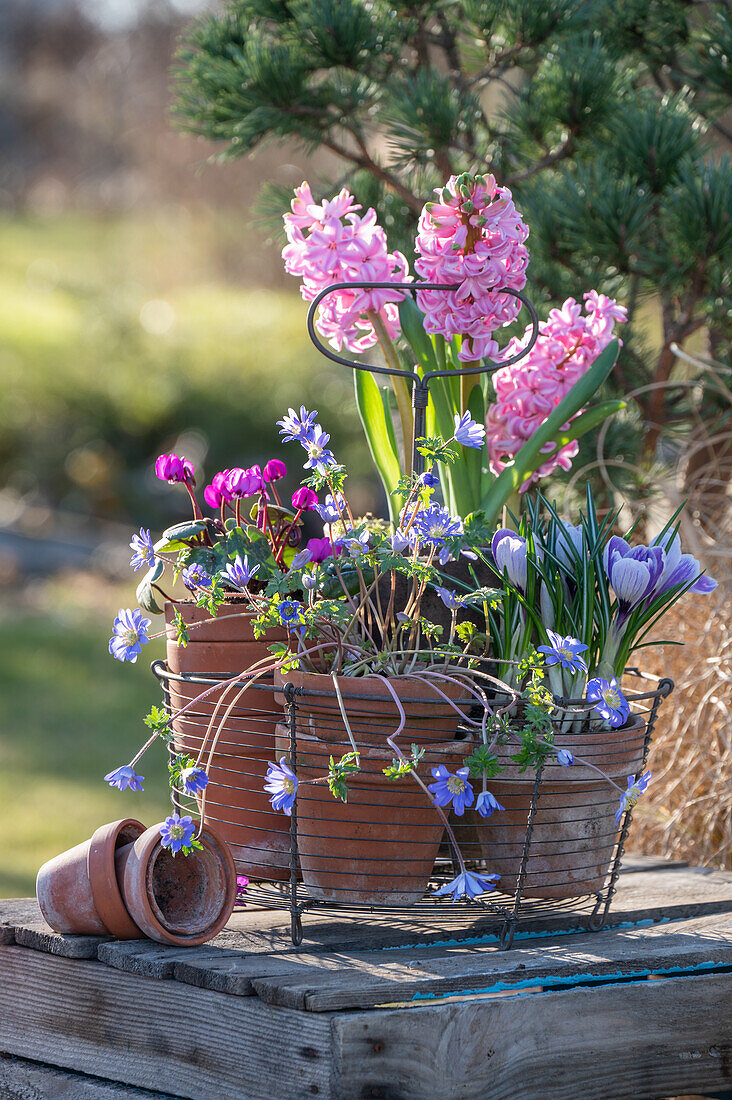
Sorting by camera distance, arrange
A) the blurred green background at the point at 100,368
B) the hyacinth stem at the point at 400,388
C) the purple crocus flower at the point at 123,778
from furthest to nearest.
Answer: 1. the blurred green background at the point at 100,368
2. the hyacinth stem at the point at 400,388
3. the purple crocus flower at the point at 123,778

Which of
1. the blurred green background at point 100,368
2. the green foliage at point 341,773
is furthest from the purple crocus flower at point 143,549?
the blurred green background at point 100,368

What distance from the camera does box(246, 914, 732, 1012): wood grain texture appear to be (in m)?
0.83

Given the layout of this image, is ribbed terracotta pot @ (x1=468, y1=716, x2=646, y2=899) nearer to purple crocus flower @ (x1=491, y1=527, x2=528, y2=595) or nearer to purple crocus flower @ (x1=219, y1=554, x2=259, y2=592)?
purple crocus flower @ (x1=491, y1=527, x2=528, y2=595)

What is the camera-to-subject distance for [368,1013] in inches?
31.8

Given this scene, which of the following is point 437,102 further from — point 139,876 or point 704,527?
point 139,876

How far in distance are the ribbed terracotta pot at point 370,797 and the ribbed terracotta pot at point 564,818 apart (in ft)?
0.20

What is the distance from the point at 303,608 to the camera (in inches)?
38.0

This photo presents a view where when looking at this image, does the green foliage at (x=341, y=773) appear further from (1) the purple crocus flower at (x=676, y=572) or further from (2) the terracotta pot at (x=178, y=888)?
(1) the purple crocus flower at (x=676, y=572)

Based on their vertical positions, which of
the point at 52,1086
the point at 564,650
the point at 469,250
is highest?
the point at 469,250

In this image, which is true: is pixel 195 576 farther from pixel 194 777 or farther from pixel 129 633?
pixel 194 777

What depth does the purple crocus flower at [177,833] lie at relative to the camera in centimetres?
88

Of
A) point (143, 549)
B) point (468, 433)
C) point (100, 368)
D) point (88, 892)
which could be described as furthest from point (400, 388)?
point (100, 368)

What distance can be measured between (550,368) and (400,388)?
17 centimetres

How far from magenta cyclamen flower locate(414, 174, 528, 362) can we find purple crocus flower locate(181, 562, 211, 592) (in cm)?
33
